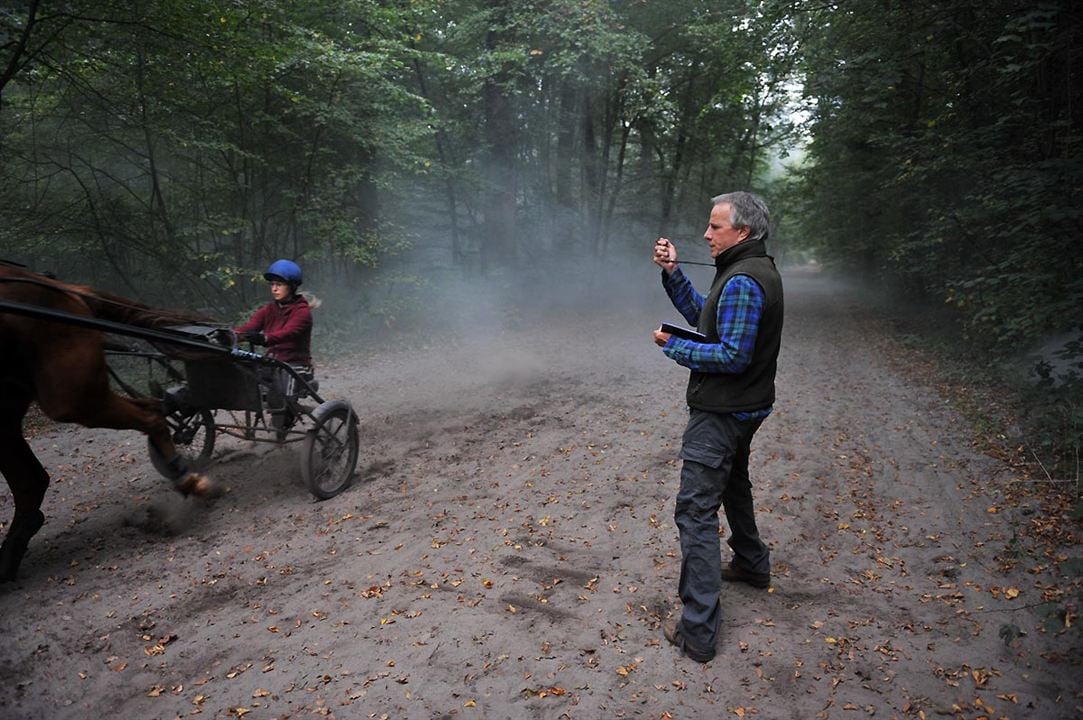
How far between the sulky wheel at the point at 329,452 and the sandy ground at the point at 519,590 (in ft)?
0.62

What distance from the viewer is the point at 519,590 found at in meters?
3.58

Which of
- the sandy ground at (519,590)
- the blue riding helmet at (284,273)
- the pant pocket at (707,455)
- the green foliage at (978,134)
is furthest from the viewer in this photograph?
the green foliage at (978,134)

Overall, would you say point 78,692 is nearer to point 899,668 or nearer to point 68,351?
point 68,351

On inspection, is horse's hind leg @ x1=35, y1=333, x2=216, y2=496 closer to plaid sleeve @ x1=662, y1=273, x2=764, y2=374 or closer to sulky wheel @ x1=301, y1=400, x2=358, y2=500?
sulky wheel @ x1=301, y1=400, x2=358, y2=500

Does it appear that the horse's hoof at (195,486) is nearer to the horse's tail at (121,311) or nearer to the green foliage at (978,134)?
the horse's tail at (121,311)

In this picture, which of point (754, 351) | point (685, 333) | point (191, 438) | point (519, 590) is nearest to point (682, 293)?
point (685, 333)

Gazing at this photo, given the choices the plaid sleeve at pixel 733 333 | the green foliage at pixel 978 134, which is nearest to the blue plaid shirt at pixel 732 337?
the plaid sleeve at pixel 733 333

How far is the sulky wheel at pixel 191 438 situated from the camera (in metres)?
4.90

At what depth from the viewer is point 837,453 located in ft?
19.9

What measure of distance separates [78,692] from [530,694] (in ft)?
6.95

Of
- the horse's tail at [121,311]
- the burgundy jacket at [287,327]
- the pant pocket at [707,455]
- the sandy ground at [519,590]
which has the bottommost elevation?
the sandy ground at [519,590]

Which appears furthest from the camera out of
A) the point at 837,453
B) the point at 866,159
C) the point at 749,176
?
the point at 749,176

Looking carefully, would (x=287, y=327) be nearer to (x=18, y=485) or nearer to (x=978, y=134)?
(x=18, y=485)

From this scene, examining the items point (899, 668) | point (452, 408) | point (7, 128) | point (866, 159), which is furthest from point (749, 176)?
point (899, 668)
